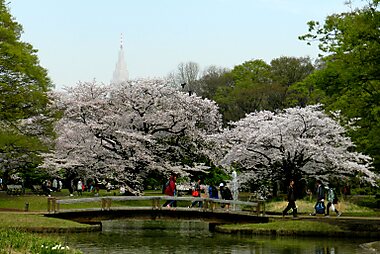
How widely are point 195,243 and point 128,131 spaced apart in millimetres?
21412

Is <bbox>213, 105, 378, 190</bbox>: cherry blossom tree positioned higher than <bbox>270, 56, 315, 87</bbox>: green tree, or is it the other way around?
<bbox>270, 56, 315, 87</bbox>: green tree

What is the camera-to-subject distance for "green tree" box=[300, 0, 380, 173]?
24.3 metres

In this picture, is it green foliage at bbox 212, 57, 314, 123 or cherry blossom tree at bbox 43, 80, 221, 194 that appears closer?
cherry blossom tree at bbox 43, 80, 221, 194

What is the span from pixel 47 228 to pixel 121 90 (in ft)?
71.1

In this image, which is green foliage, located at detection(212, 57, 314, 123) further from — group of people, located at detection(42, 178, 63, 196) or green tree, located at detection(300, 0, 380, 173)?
green tree, located at detection(300, 0, 380, 173)

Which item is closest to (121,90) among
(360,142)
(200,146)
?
(200,146)

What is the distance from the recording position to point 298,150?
36938mm

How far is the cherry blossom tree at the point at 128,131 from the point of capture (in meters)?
43.7

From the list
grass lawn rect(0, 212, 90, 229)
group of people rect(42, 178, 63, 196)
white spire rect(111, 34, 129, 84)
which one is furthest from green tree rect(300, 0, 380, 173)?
white spire rect(111, 34, 129, 84)

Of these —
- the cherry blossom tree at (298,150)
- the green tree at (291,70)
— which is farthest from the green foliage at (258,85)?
the cherry blossom tree at (298,150)

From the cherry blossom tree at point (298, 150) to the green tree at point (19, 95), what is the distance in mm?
12134

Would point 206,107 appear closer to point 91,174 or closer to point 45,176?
point 91,174

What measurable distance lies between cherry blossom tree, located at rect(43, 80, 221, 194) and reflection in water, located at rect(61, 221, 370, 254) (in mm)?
15010

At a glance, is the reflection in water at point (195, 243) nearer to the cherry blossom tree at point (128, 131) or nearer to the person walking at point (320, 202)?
the person walking at point (320, 202)
